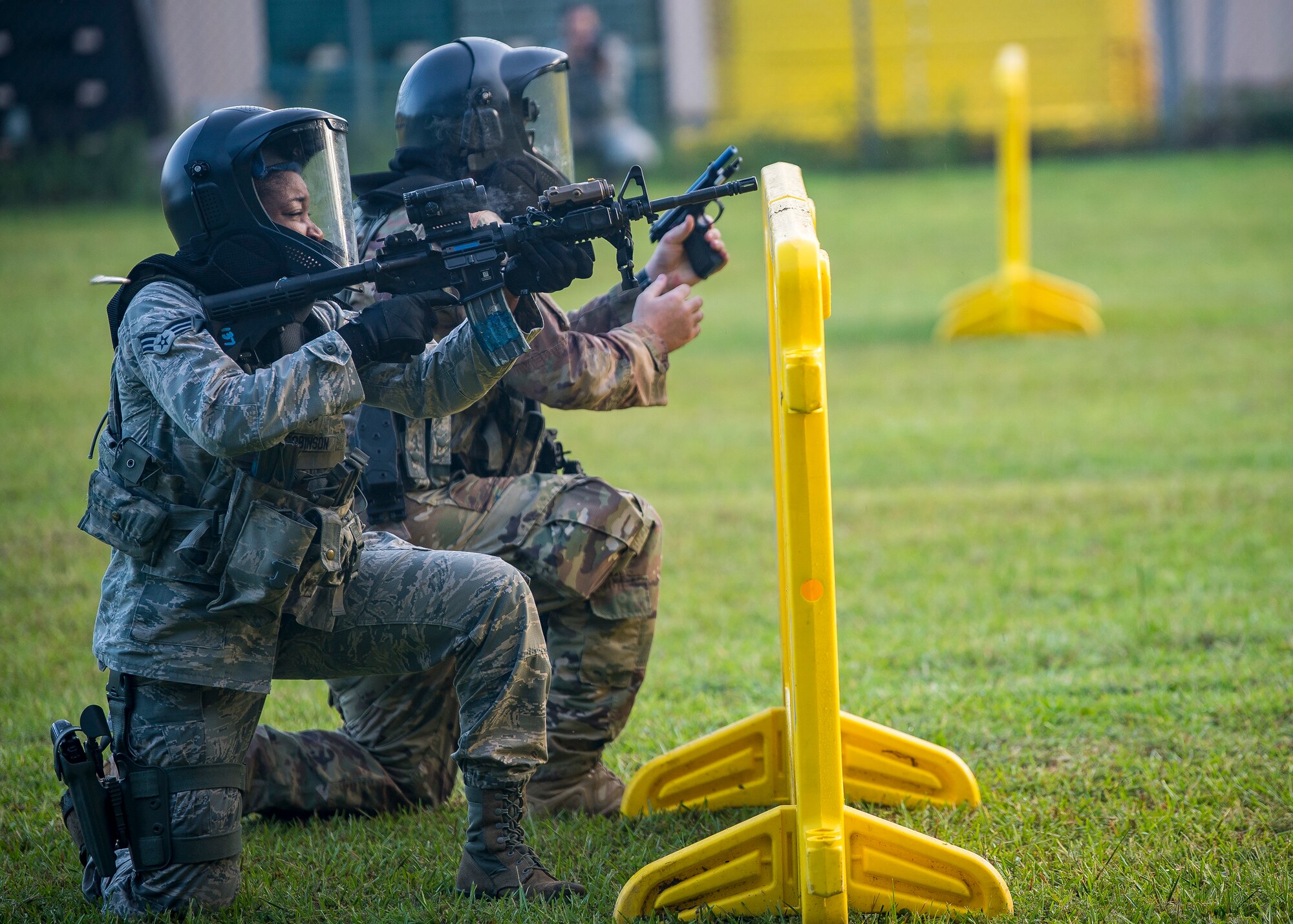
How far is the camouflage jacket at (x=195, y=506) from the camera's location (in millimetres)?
2971

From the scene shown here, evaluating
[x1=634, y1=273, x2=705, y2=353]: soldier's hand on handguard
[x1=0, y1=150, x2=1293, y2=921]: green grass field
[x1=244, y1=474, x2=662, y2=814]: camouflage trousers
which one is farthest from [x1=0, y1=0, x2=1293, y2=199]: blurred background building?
[x1=244, y1=474, x2=662, y2=814]: camouflage trousers

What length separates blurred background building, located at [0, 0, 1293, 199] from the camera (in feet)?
61.1

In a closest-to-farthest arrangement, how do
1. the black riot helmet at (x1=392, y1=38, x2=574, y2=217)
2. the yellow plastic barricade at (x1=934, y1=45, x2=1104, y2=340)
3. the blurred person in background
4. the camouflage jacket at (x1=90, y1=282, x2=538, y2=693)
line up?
the camouflage jacket at (x1=90, y1=282, x2=538, y2=693)
the black riot helmet at (x1=392, y1=38, x2=574, y2=217)
the yellow plastic barricade at (x1=934, y1=45, x2=1104, y2=340)
the blurred person in background

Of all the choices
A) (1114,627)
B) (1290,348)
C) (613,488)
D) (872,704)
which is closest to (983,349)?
(1290,348)

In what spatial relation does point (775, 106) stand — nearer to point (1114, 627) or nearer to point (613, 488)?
point (1114, 627)

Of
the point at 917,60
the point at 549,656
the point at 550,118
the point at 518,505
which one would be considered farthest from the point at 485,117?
the point at 917,60

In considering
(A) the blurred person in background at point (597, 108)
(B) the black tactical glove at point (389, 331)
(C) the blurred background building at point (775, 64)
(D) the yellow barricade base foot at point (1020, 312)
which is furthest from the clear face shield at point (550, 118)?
(C) the blurred background building at point (775, 64)

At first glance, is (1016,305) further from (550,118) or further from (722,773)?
(722,773)

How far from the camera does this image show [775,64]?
19734mm

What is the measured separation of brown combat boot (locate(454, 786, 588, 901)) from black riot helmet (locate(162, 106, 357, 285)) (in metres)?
1.23

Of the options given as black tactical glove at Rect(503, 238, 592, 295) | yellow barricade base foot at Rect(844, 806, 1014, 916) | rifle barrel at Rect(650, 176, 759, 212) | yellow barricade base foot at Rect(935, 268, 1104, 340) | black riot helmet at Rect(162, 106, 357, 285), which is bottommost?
yellow barricade base foot at Rect(935, 268, 1104, 340)

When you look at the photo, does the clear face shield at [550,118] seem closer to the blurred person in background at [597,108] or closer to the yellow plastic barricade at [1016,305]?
the yellow plastic barricade at [1016,305]

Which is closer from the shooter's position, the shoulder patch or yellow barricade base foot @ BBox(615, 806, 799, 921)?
the shoulder patch

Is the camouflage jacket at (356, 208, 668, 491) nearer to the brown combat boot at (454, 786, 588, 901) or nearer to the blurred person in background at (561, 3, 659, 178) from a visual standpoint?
the brown combat boot at (454, 786, 588, 901)
